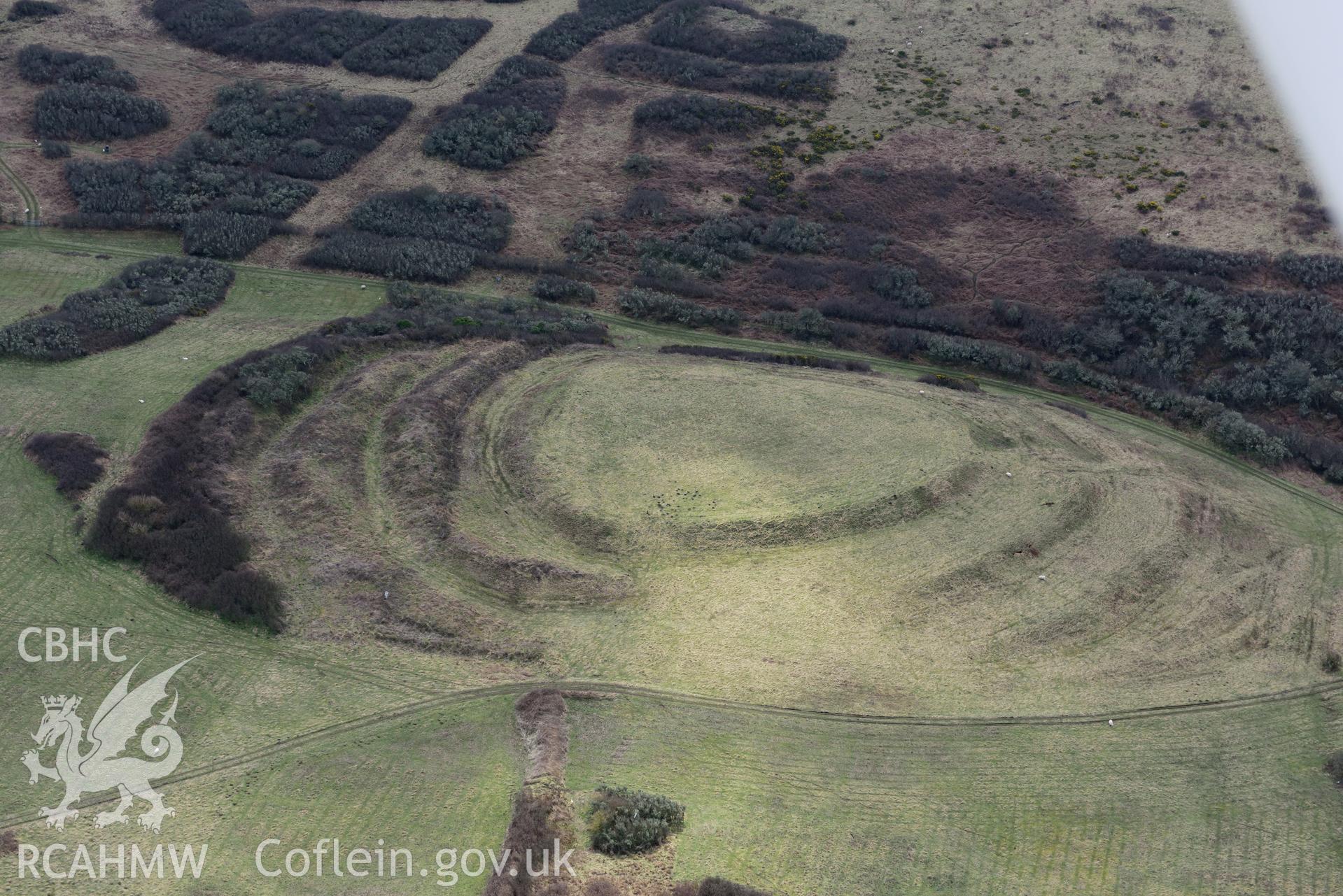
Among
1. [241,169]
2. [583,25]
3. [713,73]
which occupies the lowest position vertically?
[241,169]

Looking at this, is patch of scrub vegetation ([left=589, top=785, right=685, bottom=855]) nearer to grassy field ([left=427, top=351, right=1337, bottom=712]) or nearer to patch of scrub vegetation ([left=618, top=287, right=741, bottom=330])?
grassy field ([left=427, top=351, right=1337, bottom=712])

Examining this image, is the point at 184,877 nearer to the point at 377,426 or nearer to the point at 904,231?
the point at 377,426

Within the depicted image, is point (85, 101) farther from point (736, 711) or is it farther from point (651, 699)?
point (736, 711)

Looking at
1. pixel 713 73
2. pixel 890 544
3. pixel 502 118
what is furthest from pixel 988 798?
pixel 713 73

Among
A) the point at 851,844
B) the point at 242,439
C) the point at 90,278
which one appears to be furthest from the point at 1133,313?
the point at 90,278

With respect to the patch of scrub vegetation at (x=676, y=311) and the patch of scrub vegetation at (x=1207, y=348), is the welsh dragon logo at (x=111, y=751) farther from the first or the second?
the patch of scrub vegetation at (x=1207, y=348)

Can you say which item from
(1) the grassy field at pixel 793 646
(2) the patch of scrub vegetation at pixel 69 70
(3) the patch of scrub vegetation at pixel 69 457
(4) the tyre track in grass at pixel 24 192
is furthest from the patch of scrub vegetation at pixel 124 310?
(2) the patch of scrub vegetation at pixel 69 70

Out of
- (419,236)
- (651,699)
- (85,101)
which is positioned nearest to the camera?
(651,699)
